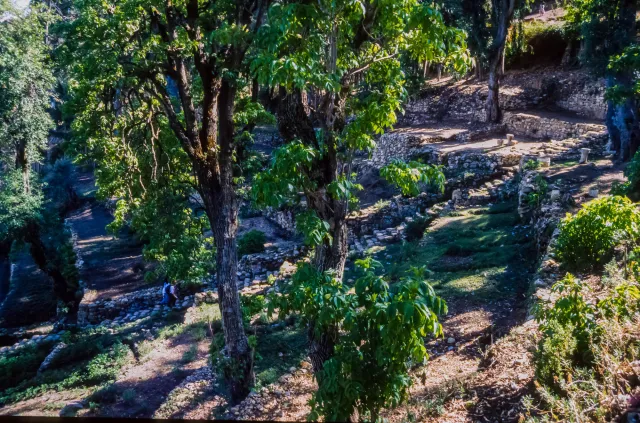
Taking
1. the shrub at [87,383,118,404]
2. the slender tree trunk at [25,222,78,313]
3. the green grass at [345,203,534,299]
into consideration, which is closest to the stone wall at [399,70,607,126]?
the green grass at [345,203,534,299]

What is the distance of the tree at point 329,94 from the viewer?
339 centimetres

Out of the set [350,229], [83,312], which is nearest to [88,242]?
[83,312]

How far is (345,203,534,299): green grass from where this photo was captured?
26.7 ft

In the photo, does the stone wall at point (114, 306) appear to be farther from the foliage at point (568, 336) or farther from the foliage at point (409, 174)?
the foliage at point (568, 336)

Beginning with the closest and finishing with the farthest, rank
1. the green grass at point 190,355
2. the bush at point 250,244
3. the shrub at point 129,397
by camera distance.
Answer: the shrub at point 129,397 < the green grass at point 190,355 < the bush at point 250,244

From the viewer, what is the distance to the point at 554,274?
686 centimetres

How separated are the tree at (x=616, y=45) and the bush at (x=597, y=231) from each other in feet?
23.1

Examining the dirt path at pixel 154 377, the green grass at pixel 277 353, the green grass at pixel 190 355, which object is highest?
the green grass at pixel 277 353

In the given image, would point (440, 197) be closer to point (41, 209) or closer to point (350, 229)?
point (350, 229)

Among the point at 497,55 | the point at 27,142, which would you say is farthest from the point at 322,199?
the point at 497,55

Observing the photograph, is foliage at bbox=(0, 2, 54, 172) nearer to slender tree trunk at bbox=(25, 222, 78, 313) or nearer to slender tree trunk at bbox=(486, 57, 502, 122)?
slender tree trunk at bbox=(25, 222, 78, 313)

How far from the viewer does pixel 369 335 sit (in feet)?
10.2

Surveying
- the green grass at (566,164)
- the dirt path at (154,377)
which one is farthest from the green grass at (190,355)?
the green grass at (566,164)

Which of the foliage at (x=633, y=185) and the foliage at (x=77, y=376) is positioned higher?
the foliage at (x=633, y=185)
